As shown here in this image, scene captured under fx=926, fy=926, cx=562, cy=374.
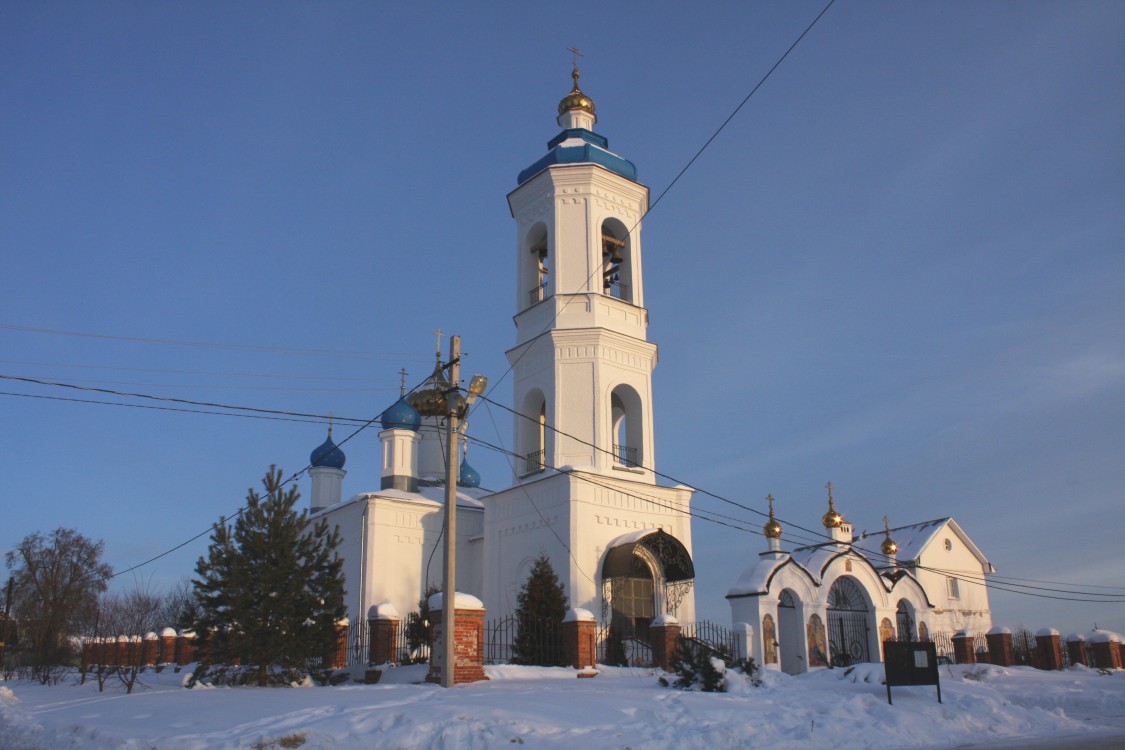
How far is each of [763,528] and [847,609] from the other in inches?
229

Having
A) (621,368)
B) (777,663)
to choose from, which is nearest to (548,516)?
(621,368)

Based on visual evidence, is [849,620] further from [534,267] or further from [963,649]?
[534,267]

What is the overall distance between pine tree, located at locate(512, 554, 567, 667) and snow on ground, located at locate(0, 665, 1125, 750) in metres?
2.74

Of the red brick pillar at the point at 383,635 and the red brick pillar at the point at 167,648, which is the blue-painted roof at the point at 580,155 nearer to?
the red brick pillar at the point at 383,635

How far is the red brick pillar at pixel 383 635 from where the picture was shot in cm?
1612

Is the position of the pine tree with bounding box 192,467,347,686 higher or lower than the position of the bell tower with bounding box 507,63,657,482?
lower

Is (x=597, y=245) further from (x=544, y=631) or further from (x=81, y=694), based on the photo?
(x=81, y=694)

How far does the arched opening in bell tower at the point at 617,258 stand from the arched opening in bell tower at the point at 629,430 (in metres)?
2.42

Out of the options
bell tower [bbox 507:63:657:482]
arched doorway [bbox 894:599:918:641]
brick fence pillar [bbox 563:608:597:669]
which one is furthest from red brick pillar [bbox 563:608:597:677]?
arched doorway [bbox 894:599:918:641]

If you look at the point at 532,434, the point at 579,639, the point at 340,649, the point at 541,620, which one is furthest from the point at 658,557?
the point at 340,649

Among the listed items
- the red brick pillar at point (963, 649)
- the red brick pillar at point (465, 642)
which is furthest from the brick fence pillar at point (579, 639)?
the red brick pillar at point (963, 649)

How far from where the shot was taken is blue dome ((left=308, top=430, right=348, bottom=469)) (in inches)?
1182

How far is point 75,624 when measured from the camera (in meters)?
37.0

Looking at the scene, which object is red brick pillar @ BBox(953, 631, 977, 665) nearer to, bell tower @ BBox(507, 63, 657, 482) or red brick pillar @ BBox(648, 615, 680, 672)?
bell tower @ BBox(507, 63, 657, 482)
